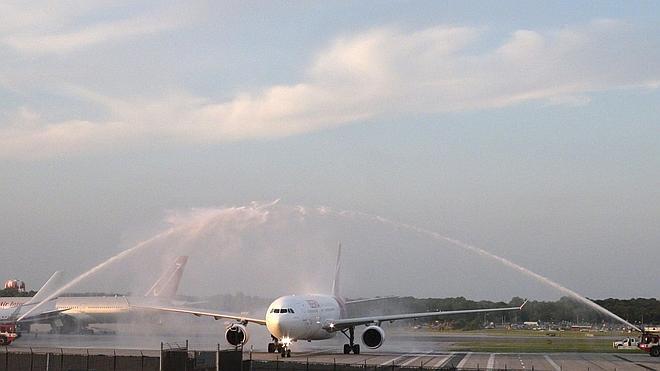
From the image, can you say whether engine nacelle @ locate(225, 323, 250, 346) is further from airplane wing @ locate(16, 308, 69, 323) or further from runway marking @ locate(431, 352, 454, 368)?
airplane wing @ locate(16, 308, 69, 323)

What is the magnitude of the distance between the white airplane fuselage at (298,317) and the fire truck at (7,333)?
33.0 m

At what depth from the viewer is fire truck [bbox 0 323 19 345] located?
86.1 meters

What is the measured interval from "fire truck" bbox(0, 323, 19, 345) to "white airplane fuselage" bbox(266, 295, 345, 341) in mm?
32958

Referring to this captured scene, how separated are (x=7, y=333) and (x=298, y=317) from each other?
120ft

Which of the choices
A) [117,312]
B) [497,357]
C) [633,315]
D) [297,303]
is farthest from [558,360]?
[117,312]

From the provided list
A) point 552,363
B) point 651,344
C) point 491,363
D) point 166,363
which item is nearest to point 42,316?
point 491,363

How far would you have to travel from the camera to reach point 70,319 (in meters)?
121

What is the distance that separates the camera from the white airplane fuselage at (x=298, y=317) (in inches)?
2675

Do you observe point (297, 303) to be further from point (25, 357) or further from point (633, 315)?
point (633, 315)

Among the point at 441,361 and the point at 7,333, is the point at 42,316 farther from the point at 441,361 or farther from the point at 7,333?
the point at 441,361

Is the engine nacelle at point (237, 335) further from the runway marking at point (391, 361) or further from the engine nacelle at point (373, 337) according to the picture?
the runway marking at point (391, 361)

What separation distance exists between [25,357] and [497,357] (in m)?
37.6

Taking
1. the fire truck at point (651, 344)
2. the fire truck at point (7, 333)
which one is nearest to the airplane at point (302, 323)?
the fire truck at point (651, 344)

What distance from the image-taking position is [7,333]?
285 feet
